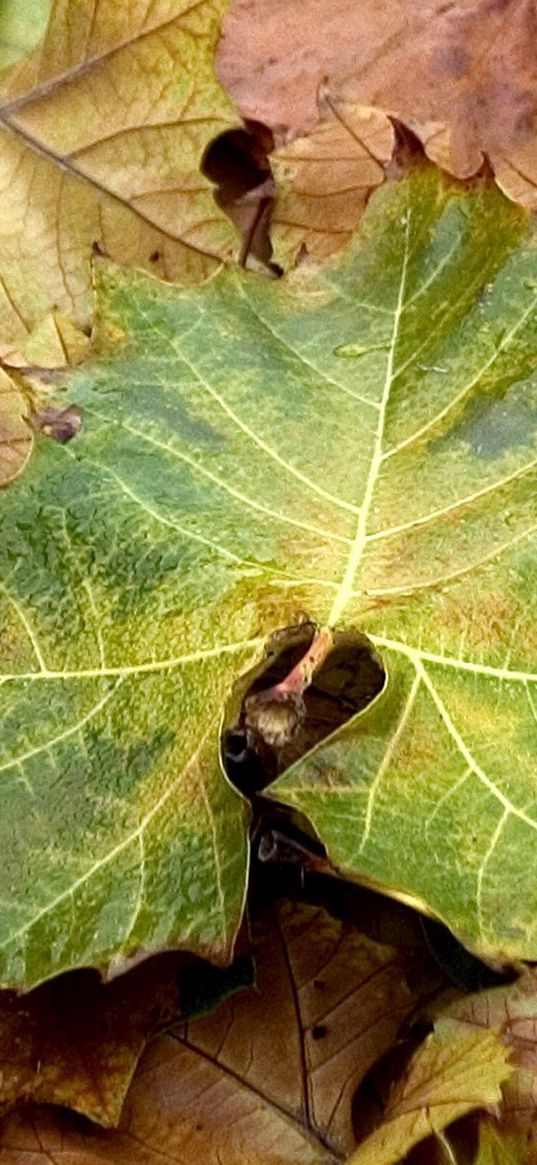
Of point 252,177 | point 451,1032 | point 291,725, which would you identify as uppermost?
point 252,177

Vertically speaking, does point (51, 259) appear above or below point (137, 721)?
above

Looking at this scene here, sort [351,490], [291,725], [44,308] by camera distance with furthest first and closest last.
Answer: [44,308]
[351,490]
[291,725]

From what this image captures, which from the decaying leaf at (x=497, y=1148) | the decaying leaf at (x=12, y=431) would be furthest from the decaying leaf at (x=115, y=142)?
the decaying leaf at (x=497, y=1148)

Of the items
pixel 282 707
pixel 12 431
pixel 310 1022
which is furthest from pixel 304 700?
pixel 12 431

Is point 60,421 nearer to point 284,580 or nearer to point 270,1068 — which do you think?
point 284,580

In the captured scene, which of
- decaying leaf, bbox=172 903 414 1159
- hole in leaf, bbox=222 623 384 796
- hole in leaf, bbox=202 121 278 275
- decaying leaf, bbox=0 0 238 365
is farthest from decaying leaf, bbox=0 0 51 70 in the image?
decaying leaf, bbox=172 903 414 1159

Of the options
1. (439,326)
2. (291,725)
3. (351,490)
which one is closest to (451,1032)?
(291,725)

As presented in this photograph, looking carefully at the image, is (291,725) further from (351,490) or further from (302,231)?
(302,231)
